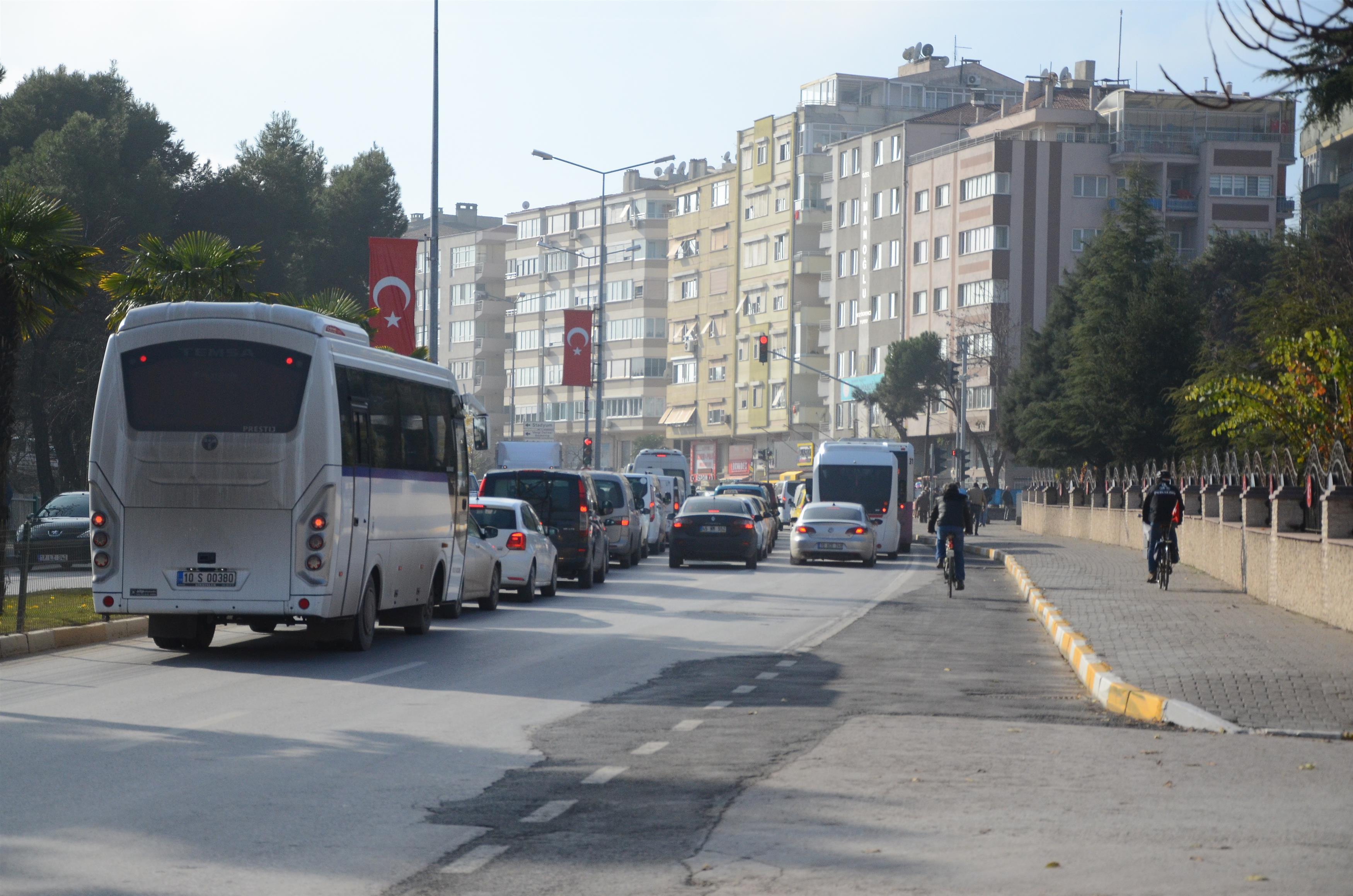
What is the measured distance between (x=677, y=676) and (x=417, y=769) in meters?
5.80

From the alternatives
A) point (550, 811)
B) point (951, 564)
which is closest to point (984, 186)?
point (951, 564)

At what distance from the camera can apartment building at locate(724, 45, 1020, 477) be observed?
11856 cm

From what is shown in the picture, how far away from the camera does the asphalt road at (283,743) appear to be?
24.0ft

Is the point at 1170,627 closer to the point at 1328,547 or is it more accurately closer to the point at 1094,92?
the point at 1328,547

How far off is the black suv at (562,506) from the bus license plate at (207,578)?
13.9 m

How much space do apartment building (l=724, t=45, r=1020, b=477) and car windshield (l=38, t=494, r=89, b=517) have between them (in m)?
82.3

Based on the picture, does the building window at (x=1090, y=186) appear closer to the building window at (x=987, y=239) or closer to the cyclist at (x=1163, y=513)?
the building window at (x=987, y=239)

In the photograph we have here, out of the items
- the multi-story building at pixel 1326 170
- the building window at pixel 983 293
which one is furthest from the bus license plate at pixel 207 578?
the building window at pixel 983 293

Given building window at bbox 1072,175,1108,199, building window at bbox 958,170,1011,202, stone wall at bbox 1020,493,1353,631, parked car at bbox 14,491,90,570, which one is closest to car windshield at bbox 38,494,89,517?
parked car at bbox 14,491,90,570

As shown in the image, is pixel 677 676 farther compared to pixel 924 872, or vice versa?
pixel 677 676

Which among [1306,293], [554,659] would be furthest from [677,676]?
[1306,293]

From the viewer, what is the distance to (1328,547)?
20.9 meters

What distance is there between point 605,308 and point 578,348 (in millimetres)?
85336

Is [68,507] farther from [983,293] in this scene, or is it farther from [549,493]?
[983,293]
